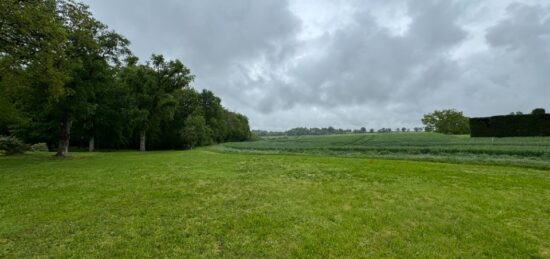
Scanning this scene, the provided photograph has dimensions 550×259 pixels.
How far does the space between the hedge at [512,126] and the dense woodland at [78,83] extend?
36017mm

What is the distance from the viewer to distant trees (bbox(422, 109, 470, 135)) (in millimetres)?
71062

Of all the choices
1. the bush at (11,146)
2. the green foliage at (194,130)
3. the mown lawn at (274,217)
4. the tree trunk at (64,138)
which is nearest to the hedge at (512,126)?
the mown lawn at (274,217)

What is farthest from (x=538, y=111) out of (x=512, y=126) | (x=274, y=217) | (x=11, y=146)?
(x=11, y=146)

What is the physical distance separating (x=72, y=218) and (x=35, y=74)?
41.7 feet

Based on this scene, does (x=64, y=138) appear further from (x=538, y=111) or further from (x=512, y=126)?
(x=538, y=111)

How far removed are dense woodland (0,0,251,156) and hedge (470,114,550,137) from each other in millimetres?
36017

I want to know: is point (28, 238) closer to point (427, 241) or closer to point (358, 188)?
point (427, 241)

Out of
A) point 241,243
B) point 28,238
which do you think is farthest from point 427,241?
point 28,238

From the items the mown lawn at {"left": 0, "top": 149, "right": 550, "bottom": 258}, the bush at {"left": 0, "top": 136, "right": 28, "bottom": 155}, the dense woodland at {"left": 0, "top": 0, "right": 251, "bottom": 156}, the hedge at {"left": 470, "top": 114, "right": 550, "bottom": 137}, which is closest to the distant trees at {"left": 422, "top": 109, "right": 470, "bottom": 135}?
the hedge at {"left": 470, "top": 114, "right": 550, "bottom": 137}

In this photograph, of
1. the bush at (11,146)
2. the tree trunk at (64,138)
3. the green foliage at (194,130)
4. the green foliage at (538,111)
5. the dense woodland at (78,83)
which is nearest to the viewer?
the dense woodland at (78,83)

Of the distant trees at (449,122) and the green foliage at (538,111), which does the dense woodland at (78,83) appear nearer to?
the green foliage at (538,111)

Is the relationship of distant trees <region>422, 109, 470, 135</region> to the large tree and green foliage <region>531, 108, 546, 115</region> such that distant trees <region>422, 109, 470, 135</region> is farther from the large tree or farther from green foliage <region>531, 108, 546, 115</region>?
the large tree

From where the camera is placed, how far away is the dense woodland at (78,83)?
13.7 meters

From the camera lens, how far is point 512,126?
31.2m
